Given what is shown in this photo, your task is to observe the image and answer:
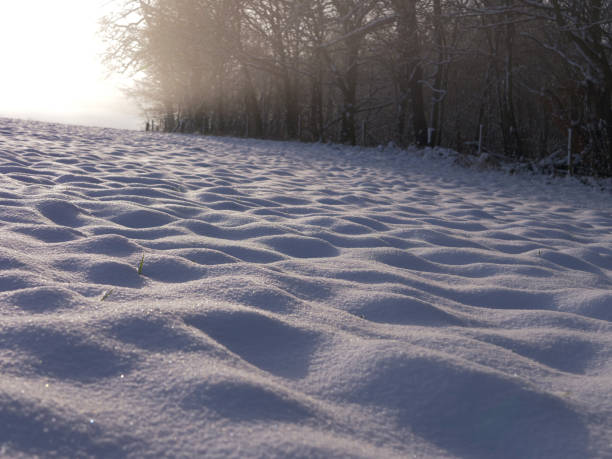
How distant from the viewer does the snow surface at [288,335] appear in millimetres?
1018

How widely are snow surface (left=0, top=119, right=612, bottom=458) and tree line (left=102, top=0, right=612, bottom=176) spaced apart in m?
6.64

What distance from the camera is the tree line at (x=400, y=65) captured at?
28.7ft

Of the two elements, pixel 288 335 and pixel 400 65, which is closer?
pixel 288 335

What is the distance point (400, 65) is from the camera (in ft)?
45.5

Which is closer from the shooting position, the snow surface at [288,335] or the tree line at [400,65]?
the snow surface at [288,335]

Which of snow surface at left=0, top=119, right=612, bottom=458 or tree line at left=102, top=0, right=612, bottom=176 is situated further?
tree line at left=102, top=0, right=612, bottom=176

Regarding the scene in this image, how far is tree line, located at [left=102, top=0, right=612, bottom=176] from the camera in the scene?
8734 millimetres

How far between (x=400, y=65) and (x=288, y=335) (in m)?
13.7

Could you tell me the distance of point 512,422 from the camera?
1146mm

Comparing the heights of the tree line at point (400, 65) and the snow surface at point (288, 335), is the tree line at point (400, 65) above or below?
above

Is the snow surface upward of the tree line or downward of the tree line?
downward

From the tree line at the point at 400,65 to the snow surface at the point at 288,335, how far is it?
6.64 m

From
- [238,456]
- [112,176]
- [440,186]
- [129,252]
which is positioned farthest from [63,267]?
[440,186]

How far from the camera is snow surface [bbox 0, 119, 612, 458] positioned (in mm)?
1018
